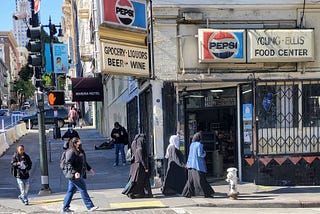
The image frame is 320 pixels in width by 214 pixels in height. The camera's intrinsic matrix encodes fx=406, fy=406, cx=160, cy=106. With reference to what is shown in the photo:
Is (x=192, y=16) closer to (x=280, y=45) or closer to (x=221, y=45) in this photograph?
(x=221, y=45)

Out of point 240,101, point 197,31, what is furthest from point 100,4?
point 240,101

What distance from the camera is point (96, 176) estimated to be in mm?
13430

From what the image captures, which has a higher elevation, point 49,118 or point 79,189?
point 49,118

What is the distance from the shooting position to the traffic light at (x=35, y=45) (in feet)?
35.0

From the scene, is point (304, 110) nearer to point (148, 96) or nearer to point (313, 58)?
point (313, 58)

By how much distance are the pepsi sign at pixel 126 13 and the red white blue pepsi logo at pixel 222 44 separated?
6.20 ft

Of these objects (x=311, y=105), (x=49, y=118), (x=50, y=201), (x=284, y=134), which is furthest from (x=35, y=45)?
(x=49, y=118)

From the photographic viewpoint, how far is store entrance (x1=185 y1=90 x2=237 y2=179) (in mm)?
12773

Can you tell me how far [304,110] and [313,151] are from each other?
1.19 meters

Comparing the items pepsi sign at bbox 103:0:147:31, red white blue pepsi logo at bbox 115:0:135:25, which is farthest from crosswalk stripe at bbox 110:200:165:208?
red white blue pepsi logo at bbox 115:0:135:25

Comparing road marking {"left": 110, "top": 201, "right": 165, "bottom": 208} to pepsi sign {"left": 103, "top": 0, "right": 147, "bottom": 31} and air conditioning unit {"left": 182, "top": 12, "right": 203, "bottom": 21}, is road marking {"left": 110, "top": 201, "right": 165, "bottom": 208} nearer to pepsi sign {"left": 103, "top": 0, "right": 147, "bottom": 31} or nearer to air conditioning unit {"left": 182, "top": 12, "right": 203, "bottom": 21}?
pepsi sign {"left": 103, "top": 0, "right": 147, "bottom": 31}

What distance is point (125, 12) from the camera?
10.6 m

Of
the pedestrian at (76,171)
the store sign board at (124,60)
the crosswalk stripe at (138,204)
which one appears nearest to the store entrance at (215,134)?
the store sign board at (124,60)

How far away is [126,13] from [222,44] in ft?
8.96
